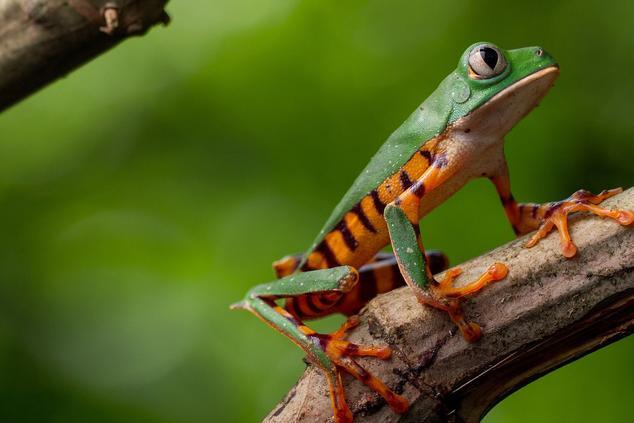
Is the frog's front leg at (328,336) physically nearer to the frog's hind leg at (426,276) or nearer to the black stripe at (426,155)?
the frog's hind leg at (426,276)

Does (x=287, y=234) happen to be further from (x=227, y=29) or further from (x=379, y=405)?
(x=379, y=405)

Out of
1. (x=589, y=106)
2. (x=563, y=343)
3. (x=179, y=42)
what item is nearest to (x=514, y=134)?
(x=589, y=106)

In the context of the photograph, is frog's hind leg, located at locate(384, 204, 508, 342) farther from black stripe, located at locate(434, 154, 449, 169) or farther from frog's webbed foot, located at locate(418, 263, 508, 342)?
black stripe, located at locate(434, 154, 449, 169)

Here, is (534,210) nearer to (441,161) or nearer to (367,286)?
(441,161)

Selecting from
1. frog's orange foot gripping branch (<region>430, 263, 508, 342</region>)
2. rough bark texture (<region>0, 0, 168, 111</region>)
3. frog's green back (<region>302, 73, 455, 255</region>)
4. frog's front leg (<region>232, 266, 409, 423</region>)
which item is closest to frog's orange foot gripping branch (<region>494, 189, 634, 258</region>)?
frog's orange foot gripping branch (<region>430, 263, 508, 342</region>)

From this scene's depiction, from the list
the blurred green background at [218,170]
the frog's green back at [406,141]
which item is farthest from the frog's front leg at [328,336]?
the blurred green background at [218,170]

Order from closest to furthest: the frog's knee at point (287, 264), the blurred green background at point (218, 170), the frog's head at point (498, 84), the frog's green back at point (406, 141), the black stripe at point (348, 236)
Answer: the frog's head at point (498, 84) < the frog's green back at point (406, 141) < the black stripe at point (348, 236) < the frog's knee at point (287, 264) < the blurred green background at point (218, 170)

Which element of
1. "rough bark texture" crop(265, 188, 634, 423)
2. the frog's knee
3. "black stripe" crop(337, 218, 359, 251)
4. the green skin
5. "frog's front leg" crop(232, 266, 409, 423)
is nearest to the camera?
"rough bark texture" crop(265, 188, 634, 423)
